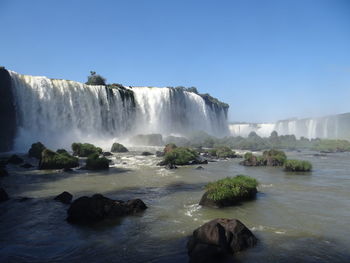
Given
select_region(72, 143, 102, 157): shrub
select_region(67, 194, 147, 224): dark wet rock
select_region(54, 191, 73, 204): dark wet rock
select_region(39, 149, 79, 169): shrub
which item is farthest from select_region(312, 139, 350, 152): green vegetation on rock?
select_region(67, 194, 147, 224): dark wet rock

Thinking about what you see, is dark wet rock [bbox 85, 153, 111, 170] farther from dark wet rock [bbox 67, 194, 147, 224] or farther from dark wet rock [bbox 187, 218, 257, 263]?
dark wet rock [bbox 187, 218, 257, 263]

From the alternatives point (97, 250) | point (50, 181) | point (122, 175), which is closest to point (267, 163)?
point (122, 175)

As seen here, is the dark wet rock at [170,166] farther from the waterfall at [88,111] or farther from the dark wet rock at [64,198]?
the waterfall at [88,111]

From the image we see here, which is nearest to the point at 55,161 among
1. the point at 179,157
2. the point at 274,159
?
the point at 179,157

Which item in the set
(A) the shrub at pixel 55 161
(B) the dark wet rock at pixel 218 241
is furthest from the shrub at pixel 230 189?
(A) the shrub at pixel 55 161

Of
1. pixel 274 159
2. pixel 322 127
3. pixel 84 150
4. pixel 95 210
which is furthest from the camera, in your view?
pixel 322 127

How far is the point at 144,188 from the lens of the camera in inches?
650

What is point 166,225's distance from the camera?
969 cm

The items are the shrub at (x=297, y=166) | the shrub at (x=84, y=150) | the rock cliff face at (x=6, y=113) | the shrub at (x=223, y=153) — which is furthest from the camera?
the rock cliff face at (x=6, y=113)

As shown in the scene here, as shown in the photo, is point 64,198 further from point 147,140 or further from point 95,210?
point 147,140

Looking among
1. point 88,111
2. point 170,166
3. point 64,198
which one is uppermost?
point 88,111

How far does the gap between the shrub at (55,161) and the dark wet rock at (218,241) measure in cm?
2017

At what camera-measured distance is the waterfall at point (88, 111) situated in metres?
44.0

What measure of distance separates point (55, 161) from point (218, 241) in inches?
835
